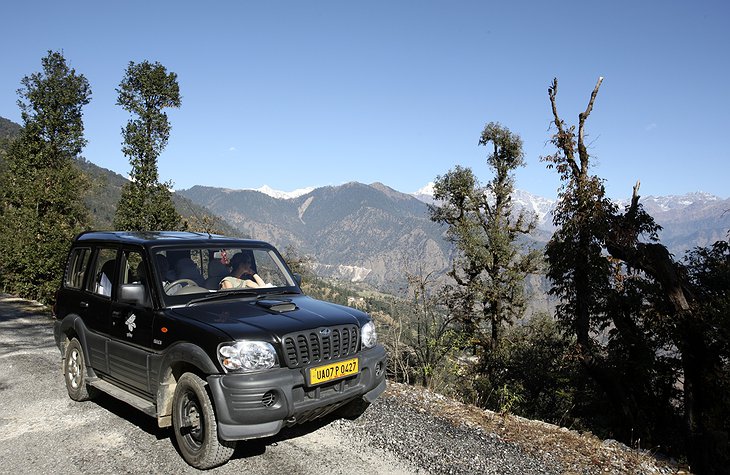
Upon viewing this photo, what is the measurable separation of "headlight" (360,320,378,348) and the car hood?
0.07 m

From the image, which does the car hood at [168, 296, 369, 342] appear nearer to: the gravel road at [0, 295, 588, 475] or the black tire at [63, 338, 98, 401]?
the gravel road at [0, 295, 588, 475]

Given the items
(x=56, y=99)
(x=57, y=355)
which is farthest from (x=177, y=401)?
(x=56, y=99)

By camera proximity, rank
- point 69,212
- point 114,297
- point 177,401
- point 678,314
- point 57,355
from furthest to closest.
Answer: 1. point 69,212
2. point 678,314
3. point 57,355
4. point 114,297
5. point 177,401

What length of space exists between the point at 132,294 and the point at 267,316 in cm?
146

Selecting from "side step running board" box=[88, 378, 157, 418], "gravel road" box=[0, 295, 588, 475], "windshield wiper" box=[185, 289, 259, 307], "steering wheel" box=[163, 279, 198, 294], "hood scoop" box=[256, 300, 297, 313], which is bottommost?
"gravel road" box=[0, 295, 588, 475]

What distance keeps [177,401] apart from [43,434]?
76.9 inches

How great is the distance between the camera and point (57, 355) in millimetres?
8812

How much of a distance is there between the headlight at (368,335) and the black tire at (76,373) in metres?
3.59

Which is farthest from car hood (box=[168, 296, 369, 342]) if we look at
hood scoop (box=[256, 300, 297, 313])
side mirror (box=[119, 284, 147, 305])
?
side mirror (box=[119, 284, 147, 305])

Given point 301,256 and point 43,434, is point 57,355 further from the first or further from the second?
point 301,256

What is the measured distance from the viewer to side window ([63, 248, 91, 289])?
6371 millimetres

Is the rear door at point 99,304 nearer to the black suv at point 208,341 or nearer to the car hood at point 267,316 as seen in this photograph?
the black suv at point 208,341

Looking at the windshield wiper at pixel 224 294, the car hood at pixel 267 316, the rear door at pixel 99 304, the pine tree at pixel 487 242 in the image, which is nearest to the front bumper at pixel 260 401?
the car hood at pixel 267 316

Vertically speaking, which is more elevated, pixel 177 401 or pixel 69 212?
pixel 69 212
